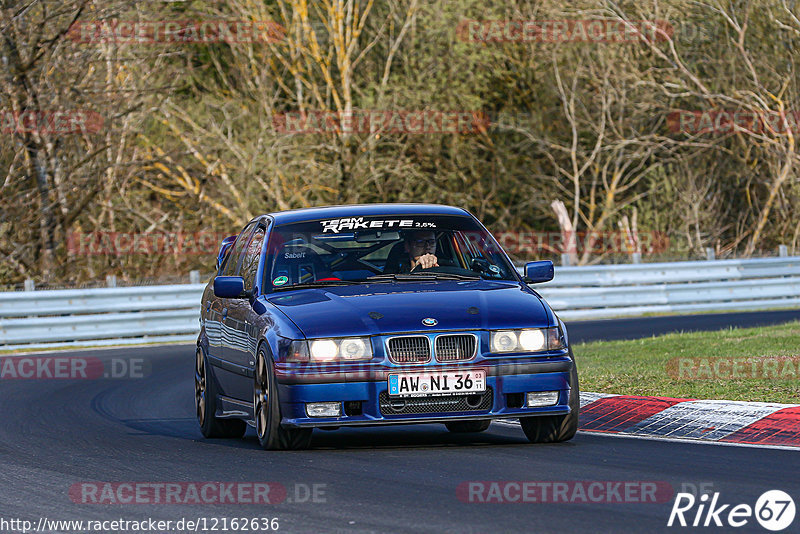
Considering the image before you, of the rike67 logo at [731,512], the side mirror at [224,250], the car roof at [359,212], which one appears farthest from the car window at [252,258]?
the rike67 logo at [731,512]

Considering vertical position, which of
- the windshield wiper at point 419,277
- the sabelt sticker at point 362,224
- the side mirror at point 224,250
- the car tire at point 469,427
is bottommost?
the car tire at point 469,427

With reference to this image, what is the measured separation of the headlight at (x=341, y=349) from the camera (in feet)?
27.7

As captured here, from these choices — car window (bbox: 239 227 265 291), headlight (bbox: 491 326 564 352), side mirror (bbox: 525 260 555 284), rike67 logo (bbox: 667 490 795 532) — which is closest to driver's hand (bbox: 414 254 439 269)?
side mirror (bbox: 525 260 555 284)

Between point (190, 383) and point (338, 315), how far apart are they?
729 centimetres

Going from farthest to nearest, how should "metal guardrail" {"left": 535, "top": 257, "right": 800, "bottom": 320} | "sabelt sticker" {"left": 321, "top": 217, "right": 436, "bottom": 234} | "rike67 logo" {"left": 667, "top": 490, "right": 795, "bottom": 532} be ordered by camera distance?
"metal guardrail" {"left": 535, "top": 257, "right": 800, "bottom": 320} → "sabelt sticker" {"left": 321, "top": 217, "right": 436, "bottom": 234} → "rike67 logo" {"left": 667, "top": 490, "right": 795, "bottom": 532}

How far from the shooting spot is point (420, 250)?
9812 mm

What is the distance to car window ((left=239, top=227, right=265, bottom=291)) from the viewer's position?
10117 mm

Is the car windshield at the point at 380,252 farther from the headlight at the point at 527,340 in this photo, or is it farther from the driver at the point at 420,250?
the headlight at the point at 527,340

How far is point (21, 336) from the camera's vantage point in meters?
21.7

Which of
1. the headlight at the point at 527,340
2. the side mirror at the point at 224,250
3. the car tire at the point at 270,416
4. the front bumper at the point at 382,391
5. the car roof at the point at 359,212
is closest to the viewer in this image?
the front bumper at the point at 382,391

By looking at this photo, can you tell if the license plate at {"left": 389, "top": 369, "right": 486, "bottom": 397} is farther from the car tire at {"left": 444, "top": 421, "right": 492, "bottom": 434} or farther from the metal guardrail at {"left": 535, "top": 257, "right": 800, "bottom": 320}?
the metal guardrail at {"left": 535, "top": 257, "right": 800, "bottom": 320}

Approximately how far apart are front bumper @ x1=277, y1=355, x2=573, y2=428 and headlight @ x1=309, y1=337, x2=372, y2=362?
0.08m

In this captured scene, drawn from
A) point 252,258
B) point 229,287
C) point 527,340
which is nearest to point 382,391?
point 527,340

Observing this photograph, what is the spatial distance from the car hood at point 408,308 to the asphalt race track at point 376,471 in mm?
782
